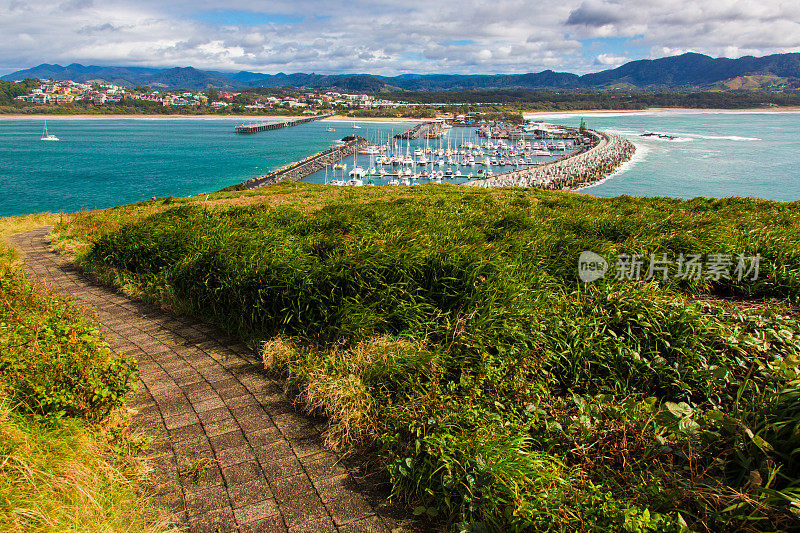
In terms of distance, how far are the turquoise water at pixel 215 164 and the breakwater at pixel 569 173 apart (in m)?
2.71

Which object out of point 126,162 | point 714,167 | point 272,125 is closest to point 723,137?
point 714,167

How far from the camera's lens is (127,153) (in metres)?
77.8

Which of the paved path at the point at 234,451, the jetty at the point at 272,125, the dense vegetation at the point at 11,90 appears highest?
the dense vegetation at the point at 11,90

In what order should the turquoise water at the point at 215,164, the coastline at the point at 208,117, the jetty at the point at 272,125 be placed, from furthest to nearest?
1. the coastline at the point at 208,117
2. the jetty at the point at 272,125
3. the turquoise water at the point at 215,164

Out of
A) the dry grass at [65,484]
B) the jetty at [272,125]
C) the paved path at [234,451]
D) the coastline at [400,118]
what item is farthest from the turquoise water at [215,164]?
the coastline at [400,118]

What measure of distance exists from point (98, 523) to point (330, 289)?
8.21 ft

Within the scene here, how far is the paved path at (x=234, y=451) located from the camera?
94.4 inches

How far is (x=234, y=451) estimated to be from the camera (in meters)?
2.86

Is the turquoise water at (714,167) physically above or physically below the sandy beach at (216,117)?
below

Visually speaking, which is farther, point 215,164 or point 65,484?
point 215,164

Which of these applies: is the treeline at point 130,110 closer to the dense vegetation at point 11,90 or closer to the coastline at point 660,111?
the dense vegetation at point 11,90

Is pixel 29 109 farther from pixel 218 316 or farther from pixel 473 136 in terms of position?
pixel 218 316

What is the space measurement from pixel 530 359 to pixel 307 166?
6218cm

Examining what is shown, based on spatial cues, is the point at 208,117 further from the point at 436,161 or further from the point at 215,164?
the point at 436,161
